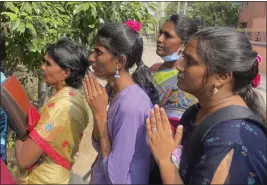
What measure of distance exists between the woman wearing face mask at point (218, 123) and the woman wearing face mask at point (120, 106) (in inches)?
7.0

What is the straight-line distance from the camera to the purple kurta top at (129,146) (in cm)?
138

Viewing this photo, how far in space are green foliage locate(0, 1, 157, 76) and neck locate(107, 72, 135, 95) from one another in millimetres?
916

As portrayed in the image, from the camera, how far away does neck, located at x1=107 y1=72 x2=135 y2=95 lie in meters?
1.58

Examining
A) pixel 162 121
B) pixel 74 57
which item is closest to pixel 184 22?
pixel 74 57

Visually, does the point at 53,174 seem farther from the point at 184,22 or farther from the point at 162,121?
the point at 184,22

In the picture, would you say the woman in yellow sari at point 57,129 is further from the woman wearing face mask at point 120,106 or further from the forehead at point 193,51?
the forehead at point 193,51

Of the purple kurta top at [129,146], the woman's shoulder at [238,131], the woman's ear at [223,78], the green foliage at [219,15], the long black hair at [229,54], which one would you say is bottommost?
the green foliage at [219,15]

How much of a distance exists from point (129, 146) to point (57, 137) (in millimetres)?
460

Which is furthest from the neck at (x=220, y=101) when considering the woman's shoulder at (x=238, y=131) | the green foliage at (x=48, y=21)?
the green foliage at (x=48, y=21)

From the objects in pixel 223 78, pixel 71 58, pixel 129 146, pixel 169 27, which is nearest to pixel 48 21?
pixel 71 58

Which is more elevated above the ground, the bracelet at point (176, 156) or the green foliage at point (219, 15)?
the bracelet at point (176, 156)

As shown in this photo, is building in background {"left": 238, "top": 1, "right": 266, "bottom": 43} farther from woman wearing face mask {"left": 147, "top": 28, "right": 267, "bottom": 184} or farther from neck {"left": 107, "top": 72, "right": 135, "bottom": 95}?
woman wearing face mask {"left": 147, "top": 28, "right": 267, "bottom": 184}

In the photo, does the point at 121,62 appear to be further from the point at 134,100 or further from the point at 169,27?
the point at 169,27

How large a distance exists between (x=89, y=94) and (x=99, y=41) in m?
0.28
